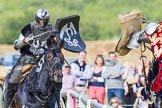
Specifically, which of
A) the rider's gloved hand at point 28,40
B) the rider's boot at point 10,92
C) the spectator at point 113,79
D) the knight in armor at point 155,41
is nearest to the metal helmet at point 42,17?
the rider's gloved hand at point 28,40

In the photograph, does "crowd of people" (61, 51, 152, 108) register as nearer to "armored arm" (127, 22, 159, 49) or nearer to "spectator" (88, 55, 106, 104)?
"spectator" (88, 55, 106, 104)

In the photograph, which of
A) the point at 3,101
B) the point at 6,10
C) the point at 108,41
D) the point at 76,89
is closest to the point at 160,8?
the point at 108,41

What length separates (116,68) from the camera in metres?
19.7

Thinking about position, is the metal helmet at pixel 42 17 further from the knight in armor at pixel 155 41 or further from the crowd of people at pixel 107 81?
the crowd of people at pixel 107 81

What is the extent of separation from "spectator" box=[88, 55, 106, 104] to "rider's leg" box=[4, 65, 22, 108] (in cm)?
363

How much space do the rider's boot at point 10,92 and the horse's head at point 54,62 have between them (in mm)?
1669

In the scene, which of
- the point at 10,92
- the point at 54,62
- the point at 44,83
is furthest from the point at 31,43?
the point at 10,92

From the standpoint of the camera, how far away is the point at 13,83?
15742mm

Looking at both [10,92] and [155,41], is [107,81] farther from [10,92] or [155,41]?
[155,41]

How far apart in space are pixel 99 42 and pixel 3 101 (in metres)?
38.2

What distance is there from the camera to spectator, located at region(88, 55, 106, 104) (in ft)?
63.6

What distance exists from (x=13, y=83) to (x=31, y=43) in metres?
1.03

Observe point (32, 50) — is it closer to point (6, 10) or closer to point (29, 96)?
point (29, 96)

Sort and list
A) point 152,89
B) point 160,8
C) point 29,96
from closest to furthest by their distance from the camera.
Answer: point 152,89 → point 29,96 → point 160,8
